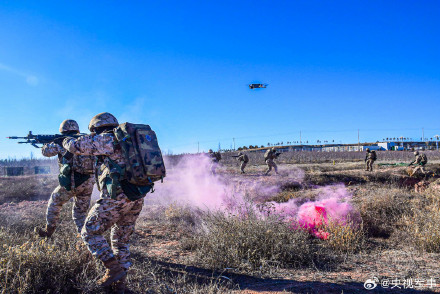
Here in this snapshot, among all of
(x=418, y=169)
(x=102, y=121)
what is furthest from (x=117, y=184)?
(x=418, y=169)

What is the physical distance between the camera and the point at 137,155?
9.93ft

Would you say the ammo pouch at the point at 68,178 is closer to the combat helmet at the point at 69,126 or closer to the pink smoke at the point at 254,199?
the combat helmet at the point at 69,126

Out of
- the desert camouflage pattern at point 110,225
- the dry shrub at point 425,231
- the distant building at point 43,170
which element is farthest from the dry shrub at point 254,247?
the distant building at point 43,170

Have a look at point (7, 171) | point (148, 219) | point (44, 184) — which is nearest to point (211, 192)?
point (148, 219)

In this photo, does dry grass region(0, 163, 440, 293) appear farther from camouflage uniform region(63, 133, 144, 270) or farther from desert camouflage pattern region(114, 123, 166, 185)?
desert camouflage pattern region(114, 123, 166, 185)

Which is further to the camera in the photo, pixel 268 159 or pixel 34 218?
pixel 268 159

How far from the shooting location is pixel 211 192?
10523 millimetres

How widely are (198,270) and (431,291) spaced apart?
2.66m

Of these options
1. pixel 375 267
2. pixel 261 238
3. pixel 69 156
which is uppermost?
pixel 69 156

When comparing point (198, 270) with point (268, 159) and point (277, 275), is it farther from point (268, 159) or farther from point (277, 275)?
point (268, 159)

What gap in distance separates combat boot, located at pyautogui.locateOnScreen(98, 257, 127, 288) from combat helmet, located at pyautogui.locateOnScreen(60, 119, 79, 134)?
2.89 metres

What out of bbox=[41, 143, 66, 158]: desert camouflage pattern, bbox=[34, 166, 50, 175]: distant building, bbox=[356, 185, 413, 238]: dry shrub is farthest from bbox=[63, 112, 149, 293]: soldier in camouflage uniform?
Answer: bbox=[34, 166, 50, 175]: distant building

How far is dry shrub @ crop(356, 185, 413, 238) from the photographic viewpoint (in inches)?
235

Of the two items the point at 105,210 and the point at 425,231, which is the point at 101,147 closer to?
the point at 105,210
